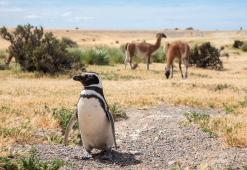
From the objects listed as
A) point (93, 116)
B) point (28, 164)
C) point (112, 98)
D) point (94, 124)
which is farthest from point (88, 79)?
point (112, 98)

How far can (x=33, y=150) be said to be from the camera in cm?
831

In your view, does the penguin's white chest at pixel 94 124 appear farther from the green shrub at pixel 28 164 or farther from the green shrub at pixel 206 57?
the green shrub at pixel 206 57

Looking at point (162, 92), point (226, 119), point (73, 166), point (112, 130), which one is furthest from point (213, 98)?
point (73, 166)

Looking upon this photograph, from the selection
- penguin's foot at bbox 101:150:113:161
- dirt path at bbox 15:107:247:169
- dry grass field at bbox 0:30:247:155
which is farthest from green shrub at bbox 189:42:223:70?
penguin's foot at bbox 101:150:113:161

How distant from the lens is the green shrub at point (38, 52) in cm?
2216

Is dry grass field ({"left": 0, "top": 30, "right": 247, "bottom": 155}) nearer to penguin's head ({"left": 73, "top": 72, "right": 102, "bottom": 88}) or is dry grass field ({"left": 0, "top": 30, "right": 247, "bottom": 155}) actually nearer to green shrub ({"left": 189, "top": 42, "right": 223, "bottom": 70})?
penguin's head ({"left": 73, "top": 72, "right": 102, "bottom": 88})

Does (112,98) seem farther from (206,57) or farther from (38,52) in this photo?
(206,57)

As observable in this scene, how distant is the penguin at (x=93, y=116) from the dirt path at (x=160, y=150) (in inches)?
8.2

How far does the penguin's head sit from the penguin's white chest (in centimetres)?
25

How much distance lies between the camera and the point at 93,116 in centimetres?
845

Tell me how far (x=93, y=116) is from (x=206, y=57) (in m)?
22.9

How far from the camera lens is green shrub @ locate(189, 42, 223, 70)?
3045cm

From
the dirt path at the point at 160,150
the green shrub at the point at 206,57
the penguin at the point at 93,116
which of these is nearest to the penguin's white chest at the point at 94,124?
the penguin at the point at 93,116

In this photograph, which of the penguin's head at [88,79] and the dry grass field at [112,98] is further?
the dry grass field at [112,98]
